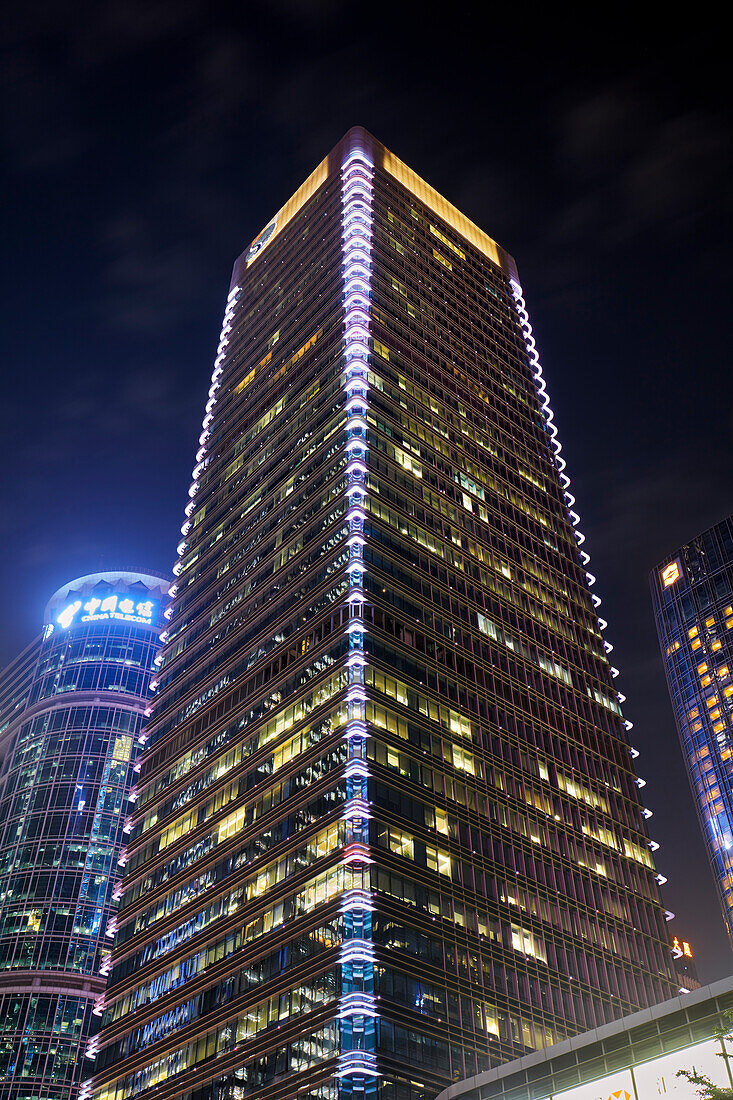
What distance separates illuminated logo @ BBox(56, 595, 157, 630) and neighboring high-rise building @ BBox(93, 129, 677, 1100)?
59.9 metres

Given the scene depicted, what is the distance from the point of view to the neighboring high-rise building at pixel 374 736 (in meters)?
73.4

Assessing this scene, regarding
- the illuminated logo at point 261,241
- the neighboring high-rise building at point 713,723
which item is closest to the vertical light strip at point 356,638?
the illuminated logo at point 261,241

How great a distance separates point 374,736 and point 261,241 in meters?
105

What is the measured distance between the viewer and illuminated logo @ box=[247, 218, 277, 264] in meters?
162

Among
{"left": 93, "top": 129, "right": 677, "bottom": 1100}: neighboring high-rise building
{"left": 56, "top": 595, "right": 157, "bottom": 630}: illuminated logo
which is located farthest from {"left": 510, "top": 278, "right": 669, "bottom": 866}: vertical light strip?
{"left": 56, "top": 595, "right": 157, "bottom": 630}: illuminated logo

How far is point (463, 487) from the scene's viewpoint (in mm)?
115812

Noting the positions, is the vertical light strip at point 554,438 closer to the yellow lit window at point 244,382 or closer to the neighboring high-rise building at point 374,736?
the neighboring high-rise building at point 374,736

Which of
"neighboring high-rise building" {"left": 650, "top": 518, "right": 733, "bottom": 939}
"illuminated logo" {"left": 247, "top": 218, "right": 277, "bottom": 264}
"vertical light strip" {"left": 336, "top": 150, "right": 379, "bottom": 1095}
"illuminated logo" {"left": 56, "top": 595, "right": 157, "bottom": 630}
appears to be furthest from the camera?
"illuminated logo" {"left": 56, "top": 595, "right": 157, "bottom": 630}

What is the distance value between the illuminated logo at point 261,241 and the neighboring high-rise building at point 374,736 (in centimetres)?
1954

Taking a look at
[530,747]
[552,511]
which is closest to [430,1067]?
[530,747]

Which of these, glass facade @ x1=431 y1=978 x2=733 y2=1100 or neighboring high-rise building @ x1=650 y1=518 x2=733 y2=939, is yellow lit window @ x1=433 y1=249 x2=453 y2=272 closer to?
neighboring high-rise building @ x1=650 y1=518 x2=733 y2=939

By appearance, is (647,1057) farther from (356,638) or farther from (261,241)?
(261,241)

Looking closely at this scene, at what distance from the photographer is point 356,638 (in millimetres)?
86688

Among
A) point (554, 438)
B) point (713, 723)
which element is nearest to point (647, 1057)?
point (554, 438)
